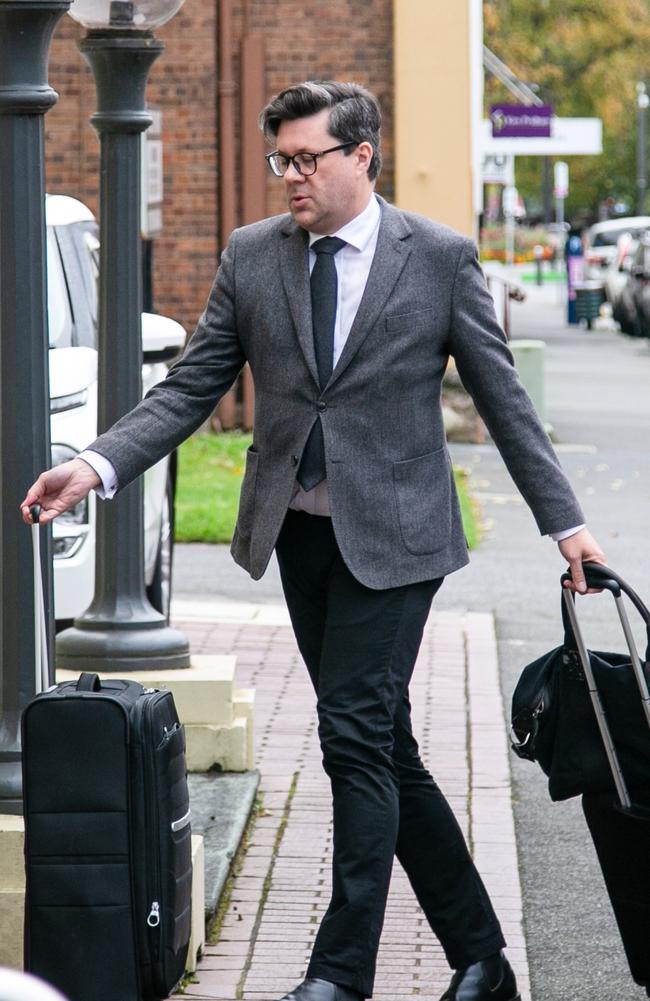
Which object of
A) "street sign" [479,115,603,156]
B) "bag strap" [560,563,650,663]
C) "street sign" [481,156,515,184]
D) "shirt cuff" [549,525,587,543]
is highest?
"street sign" [479,115,603,156]

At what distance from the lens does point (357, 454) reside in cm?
400

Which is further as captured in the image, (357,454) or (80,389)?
(80,389)

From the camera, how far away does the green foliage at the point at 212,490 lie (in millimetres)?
11719

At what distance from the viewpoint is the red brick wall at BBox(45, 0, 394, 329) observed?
55.4ft

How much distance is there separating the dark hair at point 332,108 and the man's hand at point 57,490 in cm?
83

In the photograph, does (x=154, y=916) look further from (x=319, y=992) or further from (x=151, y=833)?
(x=319, y=992)

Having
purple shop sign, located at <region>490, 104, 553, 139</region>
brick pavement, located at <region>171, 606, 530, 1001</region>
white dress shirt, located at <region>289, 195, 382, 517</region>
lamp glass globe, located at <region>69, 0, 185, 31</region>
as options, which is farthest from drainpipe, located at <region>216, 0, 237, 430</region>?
white dress shirt, located at <region>289, 195, 382, 517</region>

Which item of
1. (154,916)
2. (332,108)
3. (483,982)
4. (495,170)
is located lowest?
(483,982)

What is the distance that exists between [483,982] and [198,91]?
13.7m

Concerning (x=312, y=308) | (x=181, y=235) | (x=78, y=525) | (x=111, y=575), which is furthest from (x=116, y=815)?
(x=181, y=235)

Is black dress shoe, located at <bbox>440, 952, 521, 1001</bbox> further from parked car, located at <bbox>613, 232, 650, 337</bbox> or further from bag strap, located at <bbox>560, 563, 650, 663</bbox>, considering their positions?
parked car, located at <bbox>613, 232, 650, 337</bbox>

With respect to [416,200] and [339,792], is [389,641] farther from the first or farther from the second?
[416,200]

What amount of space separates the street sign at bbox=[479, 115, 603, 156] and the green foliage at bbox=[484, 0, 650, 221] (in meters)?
2.73

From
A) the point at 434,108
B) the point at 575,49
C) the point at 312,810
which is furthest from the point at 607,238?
the point at 312,810
